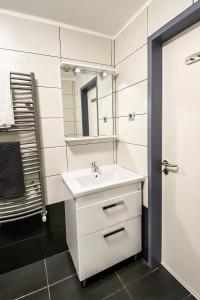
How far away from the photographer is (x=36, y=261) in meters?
1.60

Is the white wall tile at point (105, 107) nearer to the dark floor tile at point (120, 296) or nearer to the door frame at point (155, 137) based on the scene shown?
the door frame at point (155, 137)

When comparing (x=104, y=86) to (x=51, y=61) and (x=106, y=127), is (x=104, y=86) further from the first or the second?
(x=51, y=61)

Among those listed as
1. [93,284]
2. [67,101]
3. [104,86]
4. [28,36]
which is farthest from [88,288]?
[28,36]

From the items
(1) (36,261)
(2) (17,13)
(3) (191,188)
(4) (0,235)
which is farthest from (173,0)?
(1) (36,261)

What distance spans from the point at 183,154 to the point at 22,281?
165 cm

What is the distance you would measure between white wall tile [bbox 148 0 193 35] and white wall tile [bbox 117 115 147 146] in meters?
0.65

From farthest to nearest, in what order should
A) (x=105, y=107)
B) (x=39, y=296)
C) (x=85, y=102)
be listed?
(x=105, y=107) → (x=85, y=102) → (x=39, y=296)

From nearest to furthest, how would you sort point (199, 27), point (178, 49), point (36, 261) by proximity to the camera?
point (199, 27) < point (178, 49) < point (36, 261)

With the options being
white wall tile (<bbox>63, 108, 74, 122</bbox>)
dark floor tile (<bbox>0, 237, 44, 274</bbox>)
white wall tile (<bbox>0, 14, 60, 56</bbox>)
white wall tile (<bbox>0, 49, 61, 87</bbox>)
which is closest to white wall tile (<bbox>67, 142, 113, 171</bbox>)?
white wall tile (<bbox>63, 108, 74, 122</bbox>)

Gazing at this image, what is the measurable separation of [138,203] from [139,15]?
156 cm

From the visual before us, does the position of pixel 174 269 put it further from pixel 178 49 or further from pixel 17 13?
pixel 17 13

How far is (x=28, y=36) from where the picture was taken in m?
1.38

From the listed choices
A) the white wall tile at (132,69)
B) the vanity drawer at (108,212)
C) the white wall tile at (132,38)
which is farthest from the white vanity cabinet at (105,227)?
the white wall tile at (132,38)

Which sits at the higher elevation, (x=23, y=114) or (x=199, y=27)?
(x=199, y=27)
